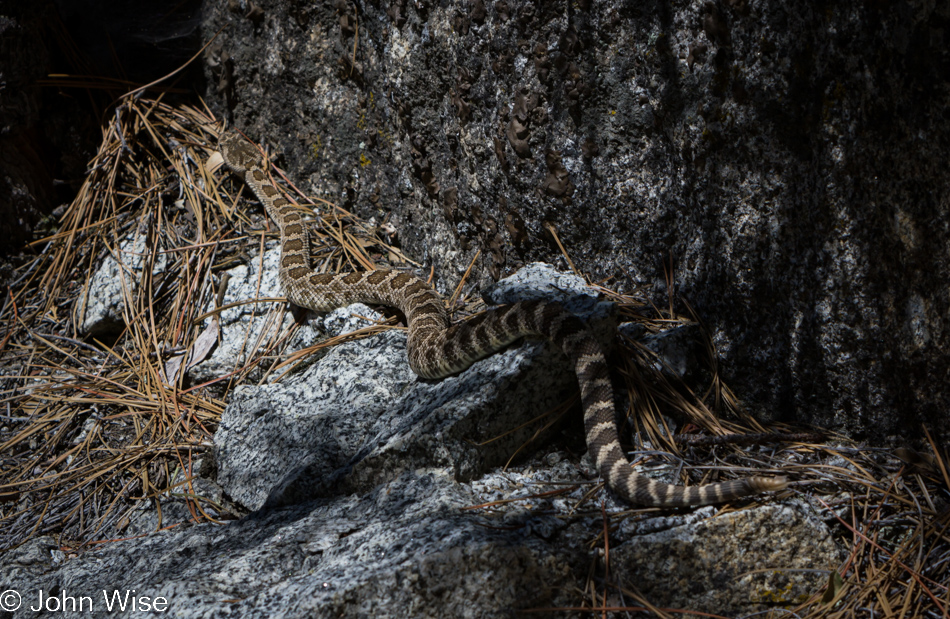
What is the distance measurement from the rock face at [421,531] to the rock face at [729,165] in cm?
46

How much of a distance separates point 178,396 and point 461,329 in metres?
2.29

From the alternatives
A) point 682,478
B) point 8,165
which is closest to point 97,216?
point 8,165

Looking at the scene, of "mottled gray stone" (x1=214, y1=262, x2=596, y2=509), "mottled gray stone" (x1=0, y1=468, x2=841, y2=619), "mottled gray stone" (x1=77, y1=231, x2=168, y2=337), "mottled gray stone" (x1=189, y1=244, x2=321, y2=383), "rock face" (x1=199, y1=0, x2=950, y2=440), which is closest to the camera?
"mottled gray stone" (x1=0, y1=468, x2=841, y2=619)

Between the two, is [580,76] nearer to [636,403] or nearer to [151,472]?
[636,403]

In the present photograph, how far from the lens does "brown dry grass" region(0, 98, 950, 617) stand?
2.53 meters

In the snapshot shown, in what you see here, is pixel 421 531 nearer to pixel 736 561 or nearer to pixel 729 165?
pixel 736 561

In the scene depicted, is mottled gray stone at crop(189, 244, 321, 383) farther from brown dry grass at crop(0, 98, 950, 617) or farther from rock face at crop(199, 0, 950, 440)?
rock face at crop(199, 0, 950, 440)

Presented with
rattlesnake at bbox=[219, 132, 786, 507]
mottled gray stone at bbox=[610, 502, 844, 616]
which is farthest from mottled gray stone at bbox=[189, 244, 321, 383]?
mottled gray stone at bbox=[610, 502, 844, 616]

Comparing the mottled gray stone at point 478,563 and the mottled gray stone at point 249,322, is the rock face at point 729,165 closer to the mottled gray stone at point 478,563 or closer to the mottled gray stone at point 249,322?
the mottled gray stone at point 478,563

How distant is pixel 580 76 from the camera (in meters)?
3.51

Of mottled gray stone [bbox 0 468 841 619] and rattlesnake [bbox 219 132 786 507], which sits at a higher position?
rattlesnake [bbox 219 132 786 507]

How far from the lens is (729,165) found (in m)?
3.01

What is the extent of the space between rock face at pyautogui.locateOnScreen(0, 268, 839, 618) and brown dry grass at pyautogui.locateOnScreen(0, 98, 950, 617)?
0.47 feet

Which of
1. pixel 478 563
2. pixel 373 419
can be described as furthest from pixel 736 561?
pixel 373 419
